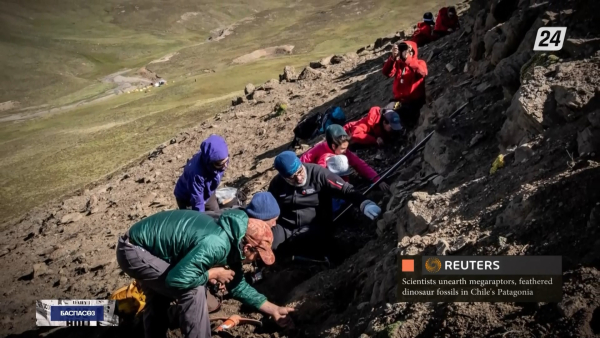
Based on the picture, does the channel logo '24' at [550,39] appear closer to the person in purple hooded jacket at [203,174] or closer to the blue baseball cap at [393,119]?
the blue baseball cap at [393,119]

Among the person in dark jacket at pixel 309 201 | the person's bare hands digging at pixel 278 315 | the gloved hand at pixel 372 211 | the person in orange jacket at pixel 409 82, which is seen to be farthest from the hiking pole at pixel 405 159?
the person's bare hands digging at pixel 278 315

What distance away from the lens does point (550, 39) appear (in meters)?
6.76

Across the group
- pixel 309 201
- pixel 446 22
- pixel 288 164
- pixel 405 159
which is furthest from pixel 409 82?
pixel 446 22

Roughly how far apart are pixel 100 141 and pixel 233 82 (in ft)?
49.4

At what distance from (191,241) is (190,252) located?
0.48 ft

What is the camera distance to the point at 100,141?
24625 mm

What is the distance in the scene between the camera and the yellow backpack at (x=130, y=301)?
7.03 metres

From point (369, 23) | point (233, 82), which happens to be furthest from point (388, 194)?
point (369, 23)

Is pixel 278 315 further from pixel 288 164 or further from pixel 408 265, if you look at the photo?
pixel 288 164

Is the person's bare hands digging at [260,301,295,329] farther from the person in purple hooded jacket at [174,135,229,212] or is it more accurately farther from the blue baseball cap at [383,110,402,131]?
the blue baseball cap at [383,110,402,131]

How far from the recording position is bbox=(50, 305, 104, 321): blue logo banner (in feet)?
23.5

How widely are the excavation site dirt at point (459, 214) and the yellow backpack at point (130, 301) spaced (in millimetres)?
244

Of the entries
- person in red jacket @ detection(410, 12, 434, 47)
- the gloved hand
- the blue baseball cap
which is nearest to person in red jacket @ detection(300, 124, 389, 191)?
the gloved hand

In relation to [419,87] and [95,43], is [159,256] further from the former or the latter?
[95,43]
